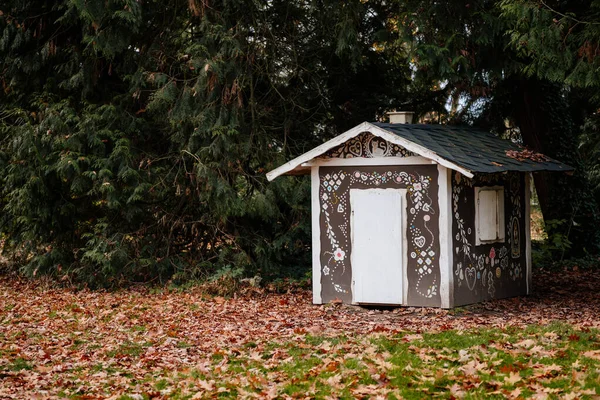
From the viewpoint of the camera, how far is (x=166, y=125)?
54.6ft

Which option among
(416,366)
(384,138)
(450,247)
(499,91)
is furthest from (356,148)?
(499,91)

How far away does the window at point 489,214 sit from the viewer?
1315cm

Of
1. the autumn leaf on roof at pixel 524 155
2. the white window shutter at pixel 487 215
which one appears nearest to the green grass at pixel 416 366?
the white window shutter at pixel 487 215

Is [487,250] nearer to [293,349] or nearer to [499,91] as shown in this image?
[293,349]

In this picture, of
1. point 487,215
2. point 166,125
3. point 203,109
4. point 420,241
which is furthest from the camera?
point 166,125

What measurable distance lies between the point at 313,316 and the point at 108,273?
19.1 feet

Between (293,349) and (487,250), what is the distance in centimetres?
524

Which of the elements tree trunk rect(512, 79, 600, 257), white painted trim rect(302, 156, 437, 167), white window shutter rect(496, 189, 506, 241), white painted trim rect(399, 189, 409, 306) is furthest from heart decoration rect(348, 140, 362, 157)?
tree trunk rect(512, 79, 600, 257)

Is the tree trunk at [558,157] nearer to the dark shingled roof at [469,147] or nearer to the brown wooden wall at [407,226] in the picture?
the dark shingled roof at [469,147]

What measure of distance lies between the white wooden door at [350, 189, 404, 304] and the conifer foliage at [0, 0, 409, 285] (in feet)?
9.62

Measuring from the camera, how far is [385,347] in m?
8.99

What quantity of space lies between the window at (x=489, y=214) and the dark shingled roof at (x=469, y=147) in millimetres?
566

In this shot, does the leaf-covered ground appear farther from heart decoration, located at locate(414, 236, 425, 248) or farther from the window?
the window

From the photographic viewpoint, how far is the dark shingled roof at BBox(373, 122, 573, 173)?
40.4 feet
